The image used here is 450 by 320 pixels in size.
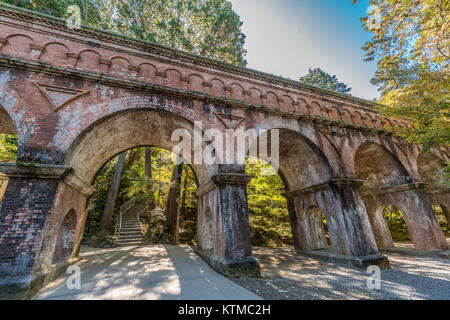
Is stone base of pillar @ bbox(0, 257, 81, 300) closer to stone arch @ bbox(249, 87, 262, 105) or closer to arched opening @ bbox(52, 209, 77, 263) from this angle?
arched opening @ bbox(52, 209, 77, 263)

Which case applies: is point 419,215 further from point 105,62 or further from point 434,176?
point 105,62

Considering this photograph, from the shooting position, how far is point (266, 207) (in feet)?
37.9

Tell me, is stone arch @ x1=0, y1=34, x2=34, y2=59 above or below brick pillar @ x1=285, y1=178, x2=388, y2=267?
above

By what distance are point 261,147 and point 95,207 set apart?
44.3 feet

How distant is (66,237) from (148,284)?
4219 millimetres

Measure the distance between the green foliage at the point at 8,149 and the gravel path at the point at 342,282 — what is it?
1321 cm

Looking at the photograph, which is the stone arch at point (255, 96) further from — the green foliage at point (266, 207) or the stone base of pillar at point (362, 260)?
the stone base of pillar at point (362, 260)

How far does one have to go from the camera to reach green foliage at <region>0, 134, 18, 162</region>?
32.7ft

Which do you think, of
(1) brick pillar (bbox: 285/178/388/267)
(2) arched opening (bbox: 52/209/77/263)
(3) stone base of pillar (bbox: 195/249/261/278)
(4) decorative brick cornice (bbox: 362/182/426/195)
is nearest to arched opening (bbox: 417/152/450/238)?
(4) decorative brick cornice (bbox: 362/182/426/195)

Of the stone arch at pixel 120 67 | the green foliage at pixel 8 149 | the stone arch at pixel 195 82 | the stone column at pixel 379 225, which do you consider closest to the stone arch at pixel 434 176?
the stone column at pixel 379 225

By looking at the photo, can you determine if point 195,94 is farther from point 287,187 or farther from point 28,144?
point 287,187

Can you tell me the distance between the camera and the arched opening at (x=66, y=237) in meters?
6.42

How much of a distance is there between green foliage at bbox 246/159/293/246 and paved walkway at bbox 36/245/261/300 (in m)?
5.39

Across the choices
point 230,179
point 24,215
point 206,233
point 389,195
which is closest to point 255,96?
point 230,179
